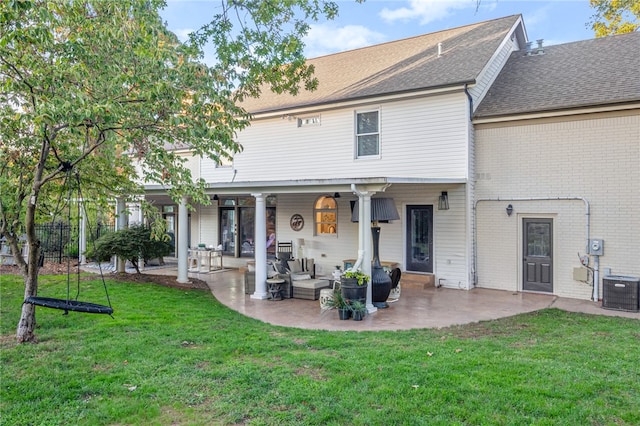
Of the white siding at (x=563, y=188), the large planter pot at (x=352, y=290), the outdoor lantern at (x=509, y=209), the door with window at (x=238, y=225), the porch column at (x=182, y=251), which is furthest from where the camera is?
the door with window at (x=238, y=225)

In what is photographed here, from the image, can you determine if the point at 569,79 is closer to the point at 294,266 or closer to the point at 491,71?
the point at 491,71

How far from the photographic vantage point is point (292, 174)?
44.9 feet

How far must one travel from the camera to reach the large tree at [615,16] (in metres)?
16.3

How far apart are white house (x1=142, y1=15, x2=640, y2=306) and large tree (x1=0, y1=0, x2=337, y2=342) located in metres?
3.30

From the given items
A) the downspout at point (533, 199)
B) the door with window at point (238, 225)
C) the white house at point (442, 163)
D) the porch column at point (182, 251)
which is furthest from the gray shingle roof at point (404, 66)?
the porch column at point (182, 251)

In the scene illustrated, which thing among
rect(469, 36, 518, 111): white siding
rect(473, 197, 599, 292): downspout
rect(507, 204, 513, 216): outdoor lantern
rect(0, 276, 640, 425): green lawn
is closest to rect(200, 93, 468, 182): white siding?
rect(469, 36, 518, 111): white siding

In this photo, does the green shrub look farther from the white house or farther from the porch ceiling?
the porch ceiling

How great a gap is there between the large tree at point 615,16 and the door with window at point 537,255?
38.4ft

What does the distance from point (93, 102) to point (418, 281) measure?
346 inches

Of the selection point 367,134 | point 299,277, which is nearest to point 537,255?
point 367,134

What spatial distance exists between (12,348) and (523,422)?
6.16m

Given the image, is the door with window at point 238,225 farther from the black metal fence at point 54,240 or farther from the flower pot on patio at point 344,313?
the flower pot on patio at point 344,313

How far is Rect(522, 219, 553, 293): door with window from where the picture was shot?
400 inches

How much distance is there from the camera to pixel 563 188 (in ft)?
32.6
